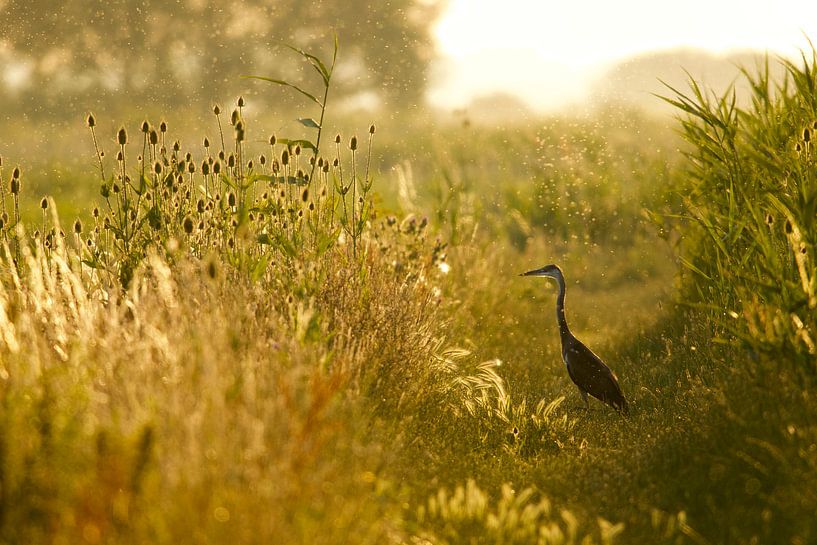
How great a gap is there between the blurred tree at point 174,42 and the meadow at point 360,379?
2121 centimetres

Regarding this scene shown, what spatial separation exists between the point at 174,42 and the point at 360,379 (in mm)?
24851

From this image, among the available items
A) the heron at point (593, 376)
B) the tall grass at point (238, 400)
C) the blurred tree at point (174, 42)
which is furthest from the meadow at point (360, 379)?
the blurred tree at point (174, 42)

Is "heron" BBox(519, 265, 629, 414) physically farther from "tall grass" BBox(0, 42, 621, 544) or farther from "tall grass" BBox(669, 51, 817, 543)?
"tall grass" BBox(669, 51, 817, 543)

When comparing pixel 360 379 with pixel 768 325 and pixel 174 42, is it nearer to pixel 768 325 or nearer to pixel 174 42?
pixel 768 325

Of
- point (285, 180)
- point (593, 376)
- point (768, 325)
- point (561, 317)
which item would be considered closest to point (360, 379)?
point (285, 180)

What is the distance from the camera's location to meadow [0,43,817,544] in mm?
2881

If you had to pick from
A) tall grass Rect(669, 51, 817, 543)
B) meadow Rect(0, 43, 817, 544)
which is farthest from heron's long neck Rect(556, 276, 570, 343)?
tall grass Rect(669, 51, 817, 543)

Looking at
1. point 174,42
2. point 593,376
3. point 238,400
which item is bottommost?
point 593,376

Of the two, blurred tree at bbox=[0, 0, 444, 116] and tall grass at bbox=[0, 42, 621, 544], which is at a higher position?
blurred tree at bbox=[0, 0, 444, 116]

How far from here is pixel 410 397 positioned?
16.5 feet

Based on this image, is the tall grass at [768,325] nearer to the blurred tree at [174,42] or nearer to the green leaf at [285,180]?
the green leaf at [285,180]

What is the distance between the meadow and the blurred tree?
21.2m

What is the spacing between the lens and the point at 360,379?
4.71 metres

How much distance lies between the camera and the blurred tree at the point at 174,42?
25.2 metres
